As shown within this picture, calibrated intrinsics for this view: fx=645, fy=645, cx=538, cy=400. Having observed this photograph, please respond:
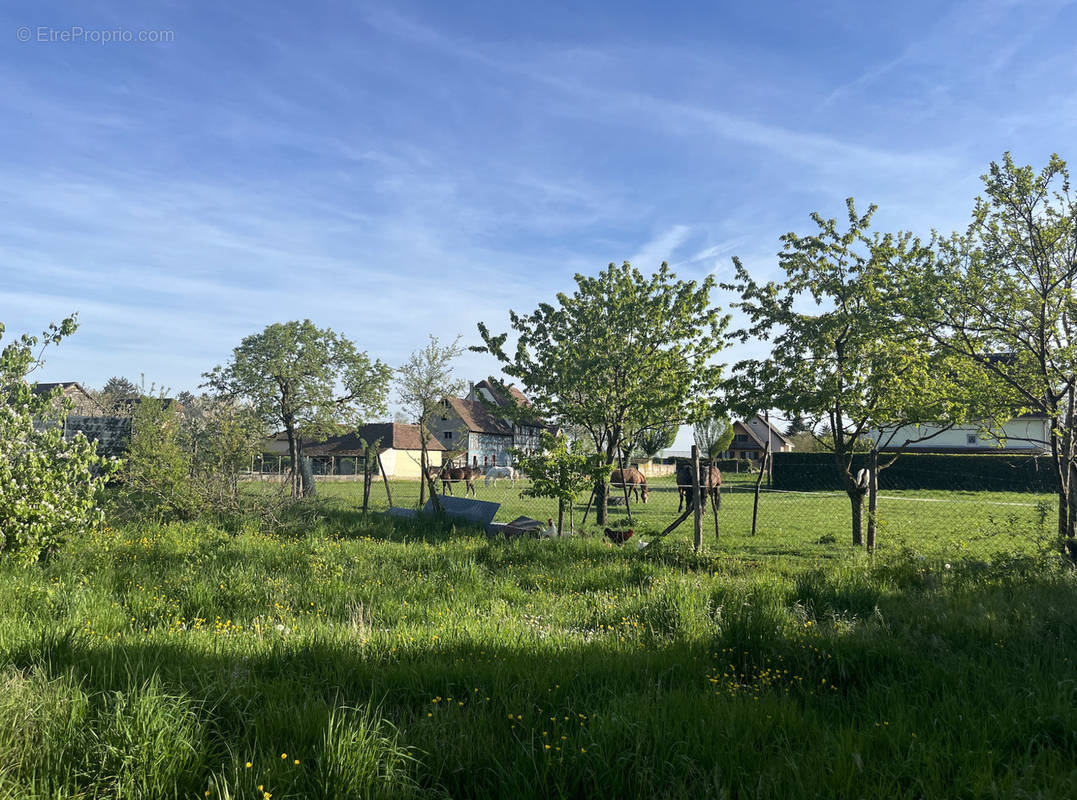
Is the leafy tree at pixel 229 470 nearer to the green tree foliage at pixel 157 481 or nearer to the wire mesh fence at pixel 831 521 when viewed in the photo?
the green tree foliage at pixel 157 481

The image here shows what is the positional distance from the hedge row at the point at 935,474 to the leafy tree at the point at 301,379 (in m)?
26.2

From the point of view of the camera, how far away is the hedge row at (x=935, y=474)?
29.9 m

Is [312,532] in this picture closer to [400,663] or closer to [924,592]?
[400,663]

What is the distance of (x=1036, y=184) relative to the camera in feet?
31.2

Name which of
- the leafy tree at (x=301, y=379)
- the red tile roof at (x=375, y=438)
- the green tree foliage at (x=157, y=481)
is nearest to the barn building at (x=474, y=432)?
the red tile roof at (x=375, y=438)

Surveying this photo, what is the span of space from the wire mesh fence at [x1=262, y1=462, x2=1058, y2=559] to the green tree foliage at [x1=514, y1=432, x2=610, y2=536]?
485 mm

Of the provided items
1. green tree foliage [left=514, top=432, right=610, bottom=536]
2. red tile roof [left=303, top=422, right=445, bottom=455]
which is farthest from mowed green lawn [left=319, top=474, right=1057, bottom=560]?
red tile roof [left=303, top=422, right=445, bottom=455]

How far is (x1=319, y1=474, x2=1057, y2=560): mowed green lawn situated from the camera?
38.1ft

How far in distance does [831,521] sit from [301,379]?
33554 mm

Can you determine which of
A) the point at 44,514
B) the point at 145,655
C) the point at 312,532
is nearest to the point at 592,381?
the point at 312,532

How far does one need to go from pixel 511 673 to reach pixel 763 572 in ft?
20.4

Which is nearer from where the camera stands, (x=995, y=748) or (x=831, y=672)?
(x=995, y=748)

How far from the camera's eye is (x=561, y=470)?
13.2 m

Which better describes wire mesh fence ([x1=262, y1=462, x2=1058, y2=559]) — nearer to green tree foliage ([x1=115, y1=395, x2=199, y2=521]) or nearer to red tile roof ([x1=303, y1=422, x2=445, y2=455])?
green tree foliage ([x1=115, y1=395, x2=199, y2=521])
